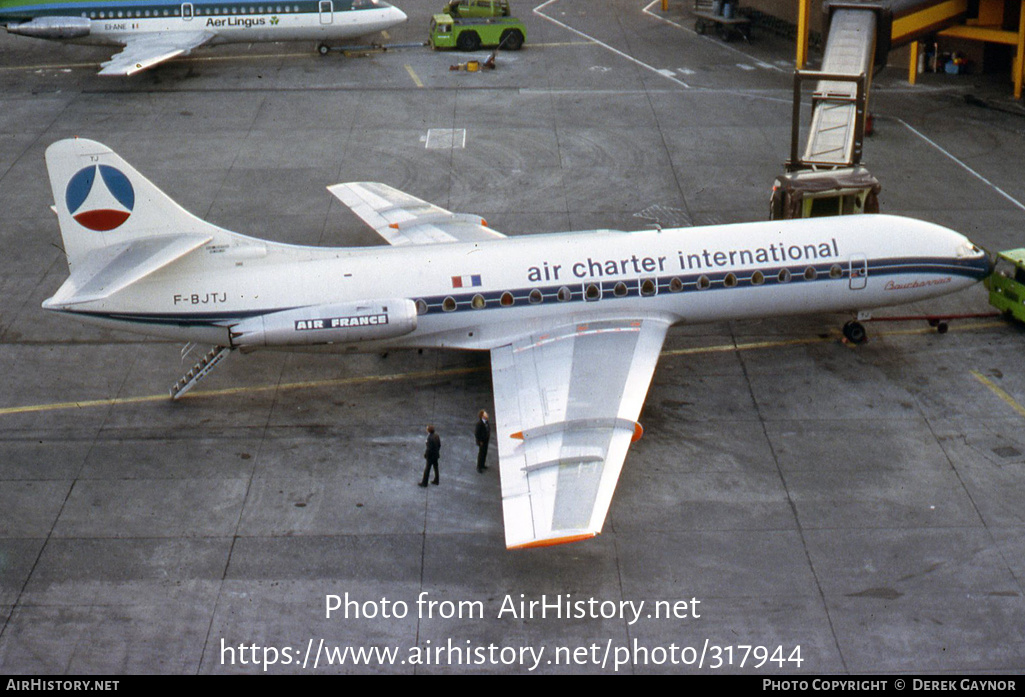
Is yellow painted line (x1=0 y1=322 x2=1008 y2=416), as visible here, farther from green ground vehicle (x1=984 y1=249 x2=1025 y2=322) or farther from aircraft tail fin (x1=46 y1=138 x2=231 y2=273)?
aircraft tail fin (x1=46 y1=138 x2=231 y2=273)

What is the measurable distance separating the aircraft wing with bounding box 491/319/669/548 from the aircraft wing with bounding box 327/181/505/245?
5.41 m

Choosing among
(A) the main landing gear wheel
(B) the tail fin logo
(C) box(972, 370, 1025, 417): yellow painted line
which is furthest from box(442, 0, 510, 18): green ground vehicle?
(C) box(972, 370, 1025, 417): yellow painted line

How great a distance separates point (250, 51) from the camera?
5281 cm

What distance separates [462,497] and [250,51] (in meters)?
35.8

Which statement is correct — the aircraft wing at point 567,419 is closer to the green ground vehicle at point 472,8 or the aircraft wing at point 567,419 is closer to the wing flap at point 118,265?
the wing flap at point 118,265

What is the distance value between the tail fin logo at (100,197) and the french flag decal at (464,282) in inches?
290

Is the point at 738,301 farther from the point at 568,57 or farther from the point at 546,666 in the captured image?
the point at 568,57

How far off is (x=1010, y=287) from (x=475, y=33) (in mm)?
29978

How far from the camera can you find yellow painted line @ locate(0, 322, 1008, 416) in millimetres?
26484

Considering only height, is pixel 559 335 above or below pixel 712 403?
above

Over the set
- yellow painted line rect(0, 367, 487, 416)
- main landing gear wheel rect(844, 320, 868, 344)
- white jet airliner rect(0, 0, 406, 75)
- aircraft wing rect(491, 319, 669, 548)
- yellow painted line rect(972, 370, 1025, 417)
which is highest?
white jet airliner rect(0, 0, 406, 75)

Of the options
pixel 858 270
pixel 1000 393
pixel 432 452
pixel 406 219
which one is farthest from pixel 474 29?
pixel 432 452
